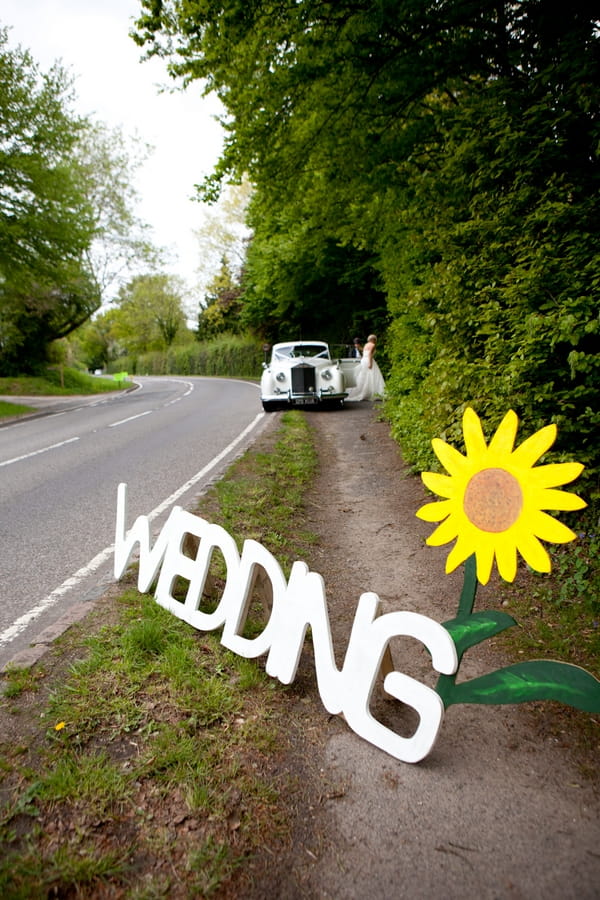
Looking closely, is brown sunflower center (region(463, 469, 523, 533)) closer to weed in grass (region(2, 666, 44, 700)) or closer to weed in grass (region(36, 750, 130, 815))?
weed in grass (region(36, 750, 130, 815))

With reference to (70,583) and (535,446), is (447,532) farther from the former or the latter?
(70,583)

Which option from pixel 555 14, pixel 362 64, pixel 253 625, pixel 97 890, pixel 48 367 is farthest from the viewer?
pixel 48 367

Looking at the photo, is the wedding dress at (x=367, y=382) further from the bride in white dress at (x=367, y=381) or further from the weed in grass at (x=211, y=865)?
the weed in grass at (x=211, y=865)

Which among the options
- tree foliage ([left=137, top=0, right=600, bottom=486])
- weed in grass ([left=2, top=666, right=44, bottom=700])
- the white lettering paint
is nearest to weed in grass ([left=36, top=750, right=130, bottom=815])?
weed in grass ([left=2, top=666, right=44, bottom=700])

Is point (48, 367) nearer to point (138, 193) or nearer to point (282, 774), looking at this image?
point (138, 193)

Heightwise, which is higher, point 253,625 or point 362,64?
point 362,64

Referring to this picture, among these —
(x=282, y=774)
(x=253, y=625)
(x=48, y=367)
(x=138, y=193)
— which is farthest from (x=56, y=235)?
(x=282, y=774)

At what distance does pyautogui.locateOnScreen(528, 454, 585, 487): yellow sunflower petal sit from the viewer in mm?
2010

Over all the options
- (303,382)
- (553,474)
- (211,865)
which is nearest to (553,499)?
(553,474)

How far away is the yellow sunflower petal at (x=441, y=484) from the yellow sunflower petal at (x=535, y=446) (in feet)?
1.04

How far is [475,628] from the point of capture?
2.33 metres

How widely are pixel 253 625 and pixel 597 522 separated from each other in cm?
261

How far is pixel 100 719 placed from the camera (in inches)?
93.3

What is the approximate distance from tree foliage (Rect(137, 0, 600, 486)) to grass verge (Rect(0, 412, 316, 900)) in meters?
2.91
